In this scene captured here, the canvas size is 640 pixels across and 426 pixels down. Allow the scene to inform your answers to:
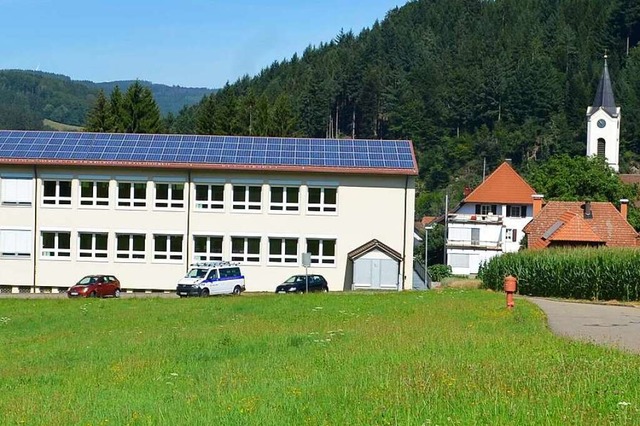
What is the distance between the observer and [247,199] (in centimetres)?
5356

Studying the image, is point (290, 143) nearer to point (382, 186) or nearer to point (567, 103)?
point (382, 186)

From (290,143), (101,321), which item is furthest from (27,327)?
(290,143)

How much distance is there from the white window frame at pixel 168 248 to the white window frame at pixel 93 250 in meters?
2.75

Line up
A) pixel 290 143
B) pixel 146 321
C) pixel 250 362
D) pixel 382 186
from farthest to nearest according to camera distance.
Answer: pixel 290 143
pixel 382 186
pixel 146 321
pixel 250 362

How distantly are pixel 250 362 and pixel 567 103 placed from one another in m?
138

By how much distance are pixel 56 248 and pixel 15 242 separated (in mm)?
2275

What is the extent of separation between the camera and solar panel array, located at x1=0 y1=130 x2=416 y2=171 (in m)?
53.2

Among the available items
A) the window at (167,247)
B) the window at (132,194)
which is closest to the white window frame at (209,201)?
the window at (167,247)

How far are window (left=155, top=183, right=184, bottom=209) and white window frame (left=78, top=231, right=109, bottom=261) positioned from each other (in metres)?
3.52

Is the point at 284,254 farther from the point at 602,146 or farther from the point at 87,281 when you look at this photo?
the point at 602,146

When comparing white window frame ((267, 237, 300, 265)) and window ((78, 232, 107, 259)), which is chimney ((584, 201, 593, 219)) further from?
window ((78, 232, 107, 259))

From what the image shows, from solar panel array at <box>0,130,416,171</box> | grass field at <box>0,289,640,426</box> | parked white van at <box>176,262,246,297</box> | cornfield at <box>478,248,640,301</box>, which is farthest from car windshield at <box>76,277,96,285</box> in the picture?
grass field at <box>0,289,640,426</box>

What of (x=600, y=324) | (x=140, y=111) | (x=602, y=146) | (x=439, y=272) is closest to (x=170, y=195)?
(x=439, y=272)

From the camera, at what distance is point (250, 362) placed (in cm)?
1599
